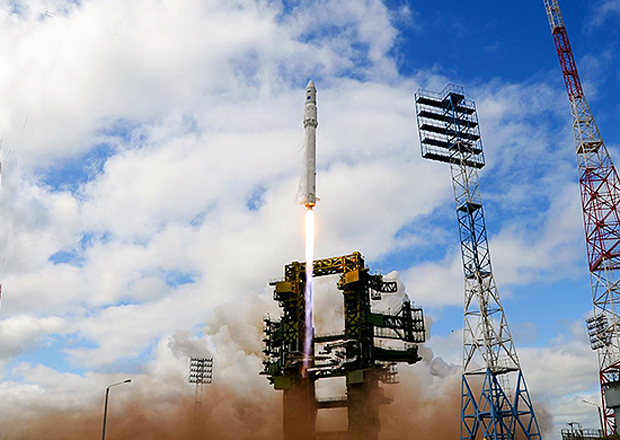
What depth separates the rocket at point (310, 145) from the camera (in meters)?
79.6

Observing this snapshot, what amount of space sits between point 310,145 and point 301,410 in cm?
4429

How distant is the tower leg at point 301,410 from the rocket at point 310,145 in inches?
1369

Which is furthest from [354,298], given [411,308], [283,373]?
[283,373]

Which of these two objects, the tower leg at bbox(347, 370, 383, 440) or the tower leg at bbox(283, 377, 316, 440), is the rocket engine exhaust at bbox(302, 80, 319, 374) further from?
the tower leg at bbox(347, 370, 383, 440)

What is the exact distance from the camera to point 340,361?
95438mm

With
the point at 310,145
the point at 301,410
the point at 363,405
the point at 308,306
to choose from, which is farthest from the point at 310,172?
the point at 301,410

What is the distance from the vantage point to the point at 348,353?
93.4m

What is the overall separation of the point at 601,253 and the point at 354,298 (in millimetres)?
36389

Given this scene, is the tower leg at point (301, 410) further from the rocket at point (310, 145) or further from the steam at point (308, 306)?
the rocket at point (310, 145)

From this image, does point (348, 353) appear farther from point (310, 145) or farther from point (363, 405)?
point (310, 145)

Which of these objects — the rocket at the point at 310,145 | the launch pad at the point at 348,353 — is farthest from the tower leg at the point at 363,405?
the rocket at the point at 310,145

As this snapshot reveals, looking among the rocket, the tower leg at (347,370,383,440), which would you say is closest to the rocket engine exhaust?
the rocket

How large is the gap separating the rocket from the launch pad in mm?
21042

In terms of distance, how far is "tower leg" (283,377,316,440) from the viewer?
98.2 metres
